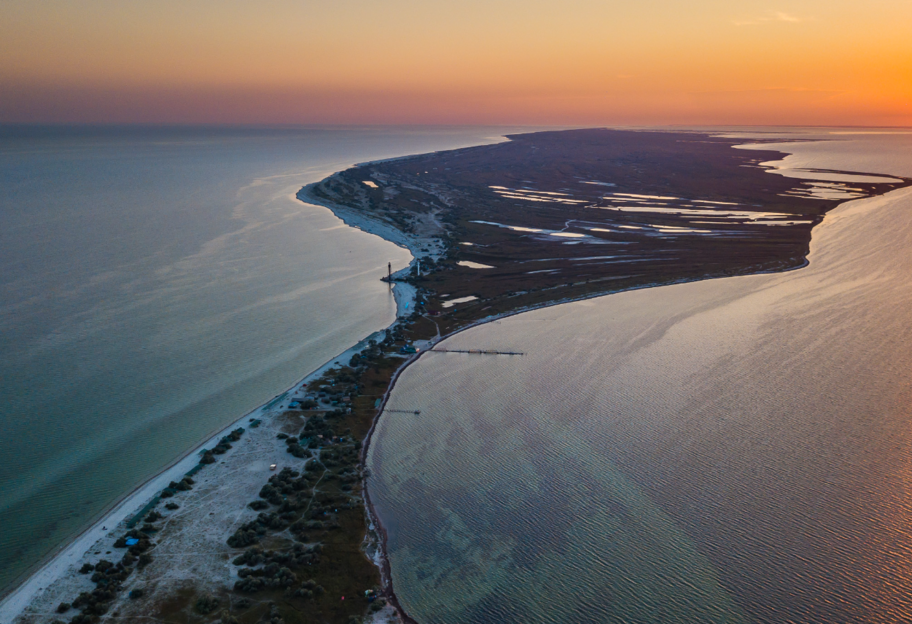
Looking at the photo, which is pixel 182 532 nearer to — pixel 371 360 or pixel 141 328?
pixel 371 360

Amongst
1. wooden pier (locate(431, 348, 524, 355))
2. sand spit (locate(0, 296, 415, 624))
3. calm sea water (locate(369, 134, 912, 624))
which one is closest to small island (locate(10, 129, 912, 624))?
sand spit (locate(0, 296, 415, 624))

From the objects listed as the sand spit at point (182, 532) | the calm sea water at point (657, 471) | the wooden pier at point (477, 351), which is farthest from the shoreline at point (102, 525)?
the wooden pier at point (477, 351)

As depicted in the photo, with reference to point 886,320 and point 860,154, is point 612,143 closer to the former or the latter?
point 860,154

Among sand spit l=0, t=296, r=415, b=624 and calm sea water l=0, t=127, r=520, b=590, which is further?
calm sea water l=0, t=127, r=520, b=590

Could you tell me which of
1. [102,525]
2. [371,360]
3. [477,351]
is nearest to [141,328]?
[371,360]

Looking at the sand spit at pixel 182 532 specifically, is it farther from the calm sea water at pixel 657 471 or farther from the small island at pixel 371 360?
the calm sea water at pixel 657 471

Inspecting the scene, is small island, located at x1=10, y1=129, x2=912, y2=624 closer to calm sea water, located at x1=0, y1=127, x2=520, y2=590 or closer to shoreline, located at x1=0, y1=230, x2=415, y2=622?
shoreline, located at x1=0, y1=230, x2=415, y2=622
